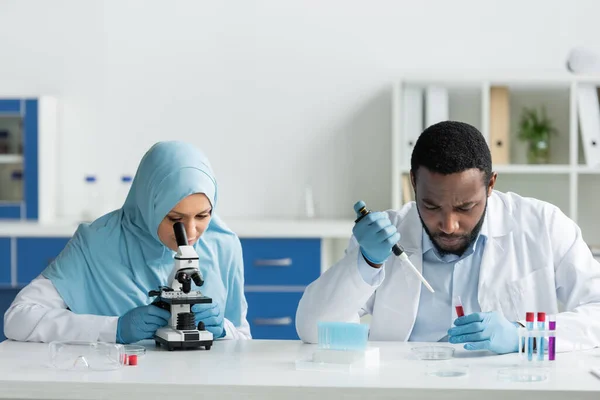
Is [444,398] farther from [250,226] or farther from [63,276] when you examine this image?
[250,226]

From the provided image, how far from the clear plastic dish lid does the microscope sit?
0.60 ft

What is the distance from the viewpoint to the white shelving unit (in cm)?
413

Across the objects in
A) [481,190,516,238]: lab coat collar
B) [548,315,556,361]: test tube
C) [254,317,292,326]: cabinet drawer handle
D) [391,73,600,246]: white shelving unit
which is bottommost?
[254,317,292,326]: cabinet drawer handle

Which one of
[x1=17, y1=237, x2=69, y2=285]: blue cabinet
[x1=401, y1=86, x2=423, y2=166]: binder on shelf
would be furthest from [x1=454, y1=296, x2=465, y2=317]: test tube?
[x1=17, y1=237, x2=69, y2=285]: blue cabinet

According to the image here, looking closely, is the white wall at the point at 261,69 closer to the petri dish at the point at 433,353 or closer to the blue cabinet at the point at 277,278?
the blue cabinet at the point at 277,278

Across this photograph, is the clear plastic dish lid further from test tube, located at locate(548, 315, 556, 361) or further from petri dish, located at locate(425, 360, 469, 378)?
test tube, located at locate(548, 315, 556, 361)

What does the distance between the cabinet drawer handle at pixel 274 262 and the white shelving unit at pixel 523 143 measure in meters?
0.59

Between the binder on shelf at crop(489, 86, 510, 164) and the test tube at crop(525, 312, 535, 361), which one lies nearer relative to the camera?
the test tube at crop(525, 312, 535, 361)

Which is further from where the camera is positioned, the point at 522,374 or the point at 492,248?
the point at 492,248

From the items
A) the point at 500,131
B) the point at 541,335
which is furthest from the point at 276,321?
the point at 541,335

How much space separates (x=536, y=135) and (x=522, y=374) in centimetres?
266

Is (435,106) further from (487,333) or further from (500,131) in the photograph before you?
(487,333)

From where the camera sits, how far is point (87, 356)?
1.87 meters

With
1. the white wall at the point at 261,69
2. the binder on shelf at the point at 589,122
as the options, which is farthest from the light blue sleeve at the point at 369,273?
the white wall at the point at 261,69
